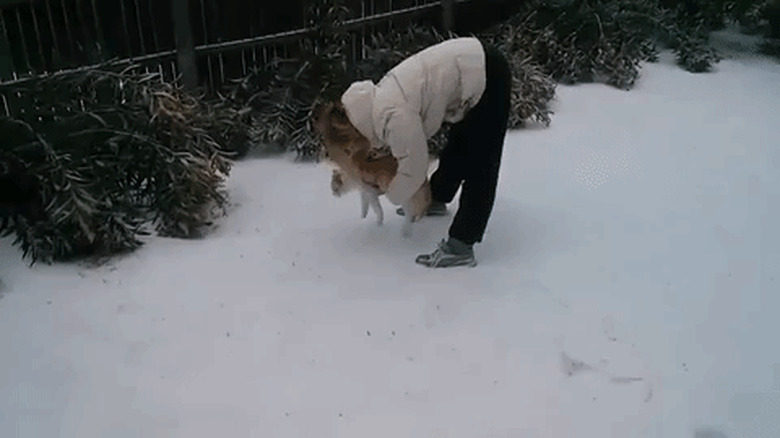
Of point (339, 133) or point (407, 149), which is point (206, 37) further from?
point (407, 149)

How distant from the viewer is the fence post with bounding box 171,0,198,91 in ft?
16.7

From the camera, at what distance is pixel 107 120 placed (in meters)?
4.04

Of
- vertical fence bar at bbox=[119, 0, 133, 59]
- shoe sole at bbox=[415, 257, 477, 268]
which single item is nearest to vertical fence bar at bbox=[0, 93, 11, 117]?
vertical fence bar at bbox=[119, 0, 133, 59]

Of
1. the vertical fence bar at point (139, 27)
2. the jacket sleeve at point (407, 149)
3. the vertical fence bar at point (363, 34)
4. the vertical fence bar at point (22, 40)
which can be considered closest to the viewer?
the jacket sleeve at point (407, 149)

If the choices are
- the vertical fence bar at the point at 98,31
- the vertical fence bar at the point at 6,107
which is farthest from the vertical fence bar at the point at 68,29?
the vertical fence bar at the point at 6,107

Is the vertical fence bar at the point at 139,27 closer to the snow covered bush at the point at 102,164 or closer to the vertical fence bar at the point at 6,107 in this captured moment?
the snow covered bush at the point at 102,164

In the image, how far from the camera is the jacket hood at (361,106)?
336 centimetres

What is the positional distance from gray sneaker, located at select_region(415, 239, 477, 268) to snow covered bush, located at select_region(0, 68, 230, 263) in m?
1.28

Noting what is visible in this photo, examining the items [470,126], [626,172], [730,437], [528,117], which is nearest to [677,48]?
[528,117]

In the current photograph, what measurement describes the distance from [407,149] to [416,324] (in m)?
0.78

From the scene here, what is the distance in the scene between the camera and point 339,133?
11.7 feet

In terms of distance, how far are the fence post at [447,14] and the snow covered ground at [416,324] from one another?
8.15ft

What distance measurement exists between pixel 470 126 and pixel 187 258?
155cm

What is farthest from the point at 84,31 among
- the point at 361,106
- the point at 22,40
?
the point at 361,106
